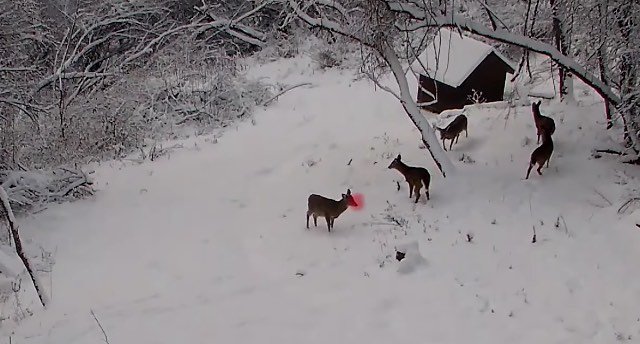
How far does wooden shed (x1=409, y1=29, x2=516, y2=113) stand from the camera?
14805 mm

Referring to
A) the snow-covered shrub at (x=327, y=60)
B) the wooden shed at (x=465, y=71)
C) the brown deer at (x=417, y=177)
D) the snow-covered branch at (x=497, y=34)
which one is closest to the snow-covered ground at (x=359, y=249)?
the brown deer at (x=417, y=177)

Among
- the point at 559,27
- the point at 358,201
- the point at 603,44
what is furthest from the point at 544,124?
the point at 358,201

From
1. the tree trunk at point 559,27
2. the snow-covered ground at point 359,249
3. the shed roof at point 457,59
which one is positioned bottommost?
the snow-covered ground at point 359,249

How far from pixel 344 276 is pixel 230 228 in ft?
9.71

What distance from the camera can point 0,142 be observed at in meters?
10.8

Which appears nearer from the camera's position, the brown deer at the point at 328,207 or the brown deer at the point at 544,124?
the brown deer at the point at 328,207

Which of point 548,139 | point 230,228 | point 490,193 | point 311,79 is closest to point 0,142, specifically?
point 230,228

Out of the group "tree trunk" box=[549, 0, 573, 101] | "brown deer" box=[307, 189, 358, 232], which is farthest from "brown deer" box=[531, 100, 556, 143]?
"brown deer" box=[307, 189, 358, 232]

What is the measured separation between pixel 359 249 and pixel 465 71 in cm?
775

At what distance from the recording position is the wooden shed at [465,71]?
1480 centimetres

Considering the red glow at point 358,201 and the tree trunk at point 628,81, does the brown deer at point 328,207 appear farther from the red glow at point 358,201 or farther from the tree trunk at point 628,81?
the tree trunk at point 628,81

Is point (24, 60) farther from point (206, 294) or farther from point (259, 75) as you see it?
point (259, 75)

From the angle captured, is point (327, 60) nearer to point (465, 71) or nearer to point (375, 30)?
point (465, 71)

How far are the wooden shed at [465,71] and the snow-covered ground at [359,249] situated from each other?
1719 mm
